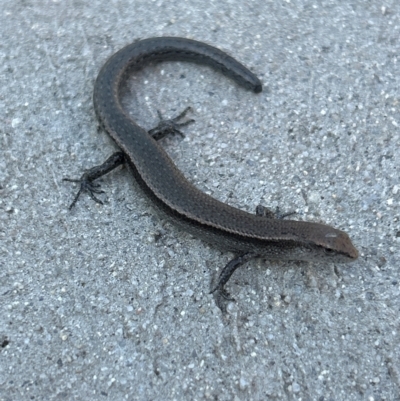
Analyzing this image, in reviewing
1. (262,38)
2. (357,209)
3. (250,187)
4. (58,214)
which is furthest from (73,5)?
(357,209)

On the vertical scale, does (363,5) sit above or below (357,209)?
above

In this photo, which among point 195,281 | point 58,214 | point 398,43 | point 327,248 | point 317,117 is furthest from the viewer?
point 398,43

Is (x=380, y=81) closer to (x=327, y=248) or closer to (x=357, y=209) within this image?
(x=357, y=209)

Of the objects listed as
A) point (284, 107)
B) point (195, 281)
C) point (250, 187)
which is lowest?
point (195, 281)

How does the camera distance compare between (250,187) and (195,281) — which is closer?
(195,281)

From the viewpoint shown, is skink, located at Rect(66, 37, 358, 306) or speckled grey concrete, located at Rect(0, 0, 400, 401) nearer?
speckled grey concrete, located at Rect(0, 0, 400, 401)

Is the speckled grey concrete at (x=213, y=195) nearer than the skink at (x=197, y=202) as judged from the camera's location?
Yes
